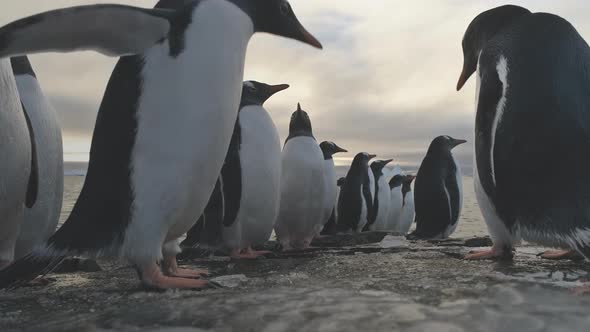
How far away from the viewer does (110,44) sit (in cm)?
222

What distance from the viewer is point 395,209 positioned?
43.3 ft

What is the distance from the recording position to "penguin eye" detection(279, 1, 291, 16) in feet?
8.91

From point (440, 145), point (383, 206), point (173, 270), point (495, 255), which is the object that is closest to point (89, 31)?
point (173, 270)

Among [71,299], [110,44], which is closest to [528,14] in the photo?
[110,44]

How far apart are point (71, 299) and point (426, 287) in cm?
143

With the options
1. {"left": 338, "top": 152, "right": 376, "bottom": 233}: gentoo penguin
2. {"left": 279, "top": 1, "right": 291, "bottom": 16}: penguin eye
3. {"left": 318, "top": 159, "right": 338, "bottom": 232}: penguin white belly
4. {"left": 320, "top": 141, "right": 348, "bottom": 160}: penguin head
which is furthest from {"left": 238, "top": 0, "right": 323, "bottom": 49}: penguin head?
{"left": 338, "top": 152, "right": 376, "bottom": 233}: gentoo penguin

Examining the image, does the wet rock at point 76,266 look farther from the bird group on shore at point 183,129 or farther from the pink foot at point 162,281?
the pink foot at point 162,281

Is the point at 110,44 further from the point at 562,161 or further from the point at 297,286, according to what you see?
the point at 562,161

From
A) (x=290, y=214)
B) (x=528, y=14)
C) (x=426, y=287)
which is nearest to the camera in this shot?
(x=426, y=287)

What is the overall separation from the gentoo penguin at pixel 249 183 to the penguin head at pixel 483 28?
5.77ft

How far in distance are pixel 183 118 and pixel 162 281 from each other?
0.69m

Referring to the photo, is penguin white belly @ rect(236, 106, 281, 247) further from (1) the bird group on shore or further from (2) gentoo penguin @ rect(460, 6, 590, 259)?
(2) gentoo penguin @ rect(460, 6, 590, 259)

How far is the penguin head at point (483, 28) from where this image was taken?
127 inches

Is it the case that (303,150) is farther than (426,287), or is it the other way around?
(303,150)
